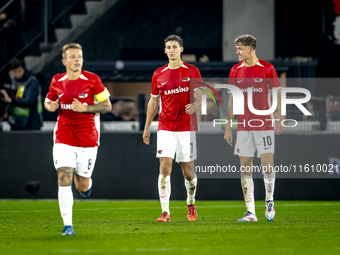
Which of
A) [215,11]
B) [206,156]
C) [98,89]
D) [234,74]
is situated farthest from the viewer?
[215,11]

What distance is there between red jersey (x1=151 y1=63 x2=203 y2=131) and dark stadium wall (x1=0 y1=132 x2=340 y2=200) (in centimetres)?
330

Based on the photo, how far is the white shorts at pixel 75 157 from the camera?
6660 mm

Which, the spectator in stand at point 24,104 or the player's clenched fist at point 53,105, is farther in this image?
the spectator in stand at point 24,104

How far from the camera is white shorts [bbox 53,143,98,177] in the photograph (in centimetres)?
666

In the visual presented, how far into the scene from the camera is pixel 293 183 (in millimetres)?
11266

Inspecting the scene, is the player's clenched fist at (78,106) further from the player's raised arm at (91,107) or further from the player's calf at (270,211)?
the player's calf at (270,211)

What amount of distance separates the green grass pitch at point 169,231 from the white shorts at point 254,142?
90cm

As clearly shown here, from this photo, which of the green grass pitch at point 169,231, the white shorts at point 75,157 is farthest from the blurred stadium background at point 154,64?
the white shorts at point 75,157

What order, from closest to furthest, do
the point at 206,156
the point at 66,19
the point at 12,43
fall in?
the point at 206,156, the point at 12,43, the point at 66,19

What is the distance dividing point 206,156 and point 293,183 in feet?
5.44

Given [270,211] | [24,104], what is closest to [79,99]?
[270,211]

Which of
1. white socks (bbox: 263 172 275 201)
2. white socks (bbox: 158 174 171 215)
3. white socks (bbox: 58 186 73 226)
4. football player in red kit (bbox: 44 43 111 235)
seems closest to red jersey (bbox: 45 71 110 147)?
football player in red kit (bbox: 44 43 111 235)

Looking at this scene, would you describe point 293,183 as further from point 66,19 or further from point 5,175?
point 66,19

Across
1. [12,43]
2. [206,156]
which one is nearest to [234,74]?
[206,156]
